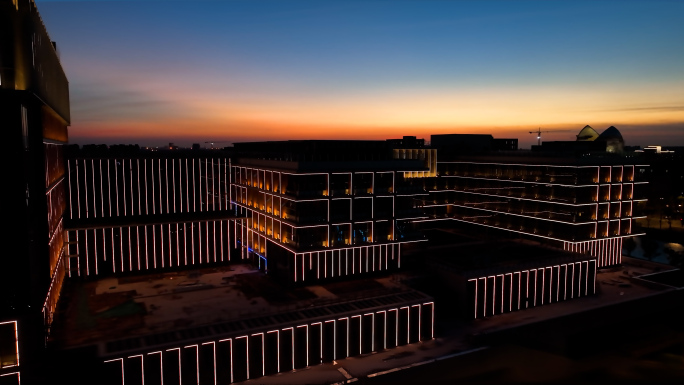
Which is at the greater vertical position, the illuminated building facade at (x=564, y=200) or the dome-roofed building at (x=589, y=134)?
the dome-roofed building at (x=589, y=134)

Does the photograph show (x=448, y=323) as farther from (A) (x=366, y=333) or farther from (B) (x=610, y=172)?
(B) (x=610, y=172)

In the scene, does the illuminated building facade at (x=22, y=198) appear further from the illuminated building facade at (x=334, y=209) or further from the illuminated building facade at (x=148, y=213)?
the illuminated building facade at (x=334, y=209)

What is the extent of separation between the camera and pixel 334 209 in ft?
124

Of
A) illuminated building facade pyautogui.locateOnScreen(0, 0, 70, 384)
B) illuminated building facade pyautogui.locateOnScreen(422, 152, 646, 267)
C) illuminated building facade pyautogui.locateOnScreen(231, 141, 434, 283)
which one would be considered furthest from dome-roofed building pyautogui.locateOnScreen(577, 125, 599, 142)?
illuminated building facade pyautogui.locateOnScreen(0, 0, 70, 384)

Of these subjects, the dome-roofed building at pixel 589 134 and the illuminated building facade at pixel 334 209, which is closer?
the illuminated building facade at pixel 334 209

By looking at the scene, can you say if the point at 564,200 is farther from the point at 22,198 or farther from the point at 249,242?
the point at 22,198

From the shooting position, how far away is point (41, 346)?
23156 mm

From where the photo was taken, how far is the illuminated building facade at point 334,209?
1455 inches

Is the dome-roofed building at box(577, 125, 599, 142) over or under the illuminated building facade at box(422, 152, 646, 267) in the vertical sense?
over

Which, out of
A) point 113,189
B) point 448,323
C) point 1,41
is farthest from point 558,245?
point 1,41

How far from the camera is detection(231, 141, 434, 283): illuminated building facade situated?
37.0m

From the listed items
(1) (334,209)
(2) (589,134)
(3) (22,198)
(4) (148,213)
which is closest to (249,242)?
(4) (148,213)

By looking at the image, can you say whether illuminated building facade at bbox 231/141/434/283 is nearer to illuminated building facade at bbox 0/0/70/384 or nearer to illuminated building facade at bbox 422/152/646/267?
illuminated building facade at bbox 422/152/646/267

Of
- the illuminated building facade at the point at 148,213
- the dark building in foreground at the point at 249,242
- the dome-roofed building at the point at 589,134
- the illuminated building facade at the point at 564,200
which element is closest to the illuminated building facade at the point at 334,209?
the dark building in foreground at the point at 249,242
